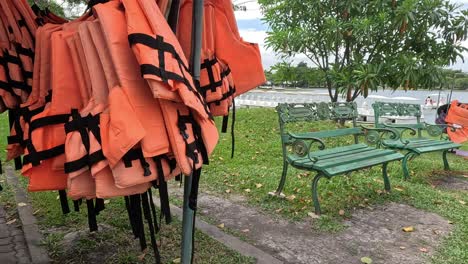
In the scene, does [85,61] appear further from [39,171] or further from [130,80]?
[39,171]

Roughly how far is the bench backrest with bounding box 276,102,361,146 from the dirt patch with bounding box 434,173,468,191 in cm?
170

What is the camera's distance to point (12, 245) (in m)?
3.25

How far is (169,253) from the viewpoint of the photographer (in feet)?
9.94

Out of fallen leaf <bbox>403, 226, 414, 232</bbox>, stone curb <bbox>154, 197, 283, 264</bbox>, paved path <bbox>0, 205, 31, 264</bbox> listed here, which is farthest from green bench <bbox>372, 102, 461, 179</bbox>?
paved path <bbox>0, 205, 31, 264</bbox>

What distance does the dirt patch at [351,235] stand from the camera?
315 centimetres

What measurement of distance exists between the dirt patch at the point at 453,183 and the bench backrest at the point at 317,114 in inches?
66.8

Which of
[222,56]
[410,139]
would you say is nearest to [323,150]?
[410,139]

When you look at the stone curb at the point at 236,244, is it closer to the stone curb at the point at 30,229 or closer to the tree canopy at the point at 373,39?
the stone curb at the point at 30,229

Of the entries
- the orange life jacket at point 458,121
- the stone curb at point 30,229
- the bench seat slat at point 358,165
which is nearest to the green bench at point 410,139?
the orange life jacket at point 458,121

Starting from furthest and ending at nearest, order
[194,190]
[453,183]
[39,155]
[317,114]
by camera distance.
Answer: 1. [453,183]
2. [317,114]
3. [194,190]
4. [39,155]

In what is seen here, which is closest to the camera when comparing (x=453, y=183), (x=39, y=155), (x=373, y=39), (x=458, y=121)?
(x=39, y=155)

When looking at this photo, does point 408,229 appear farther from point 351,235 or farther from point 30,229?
point 30,229

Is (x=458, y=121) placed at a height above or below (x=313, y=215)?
above

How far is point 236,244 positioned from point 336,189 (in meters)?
1.92
